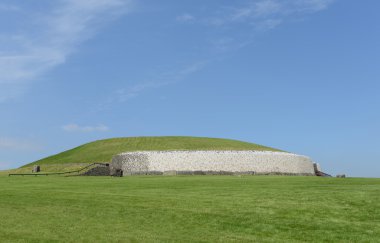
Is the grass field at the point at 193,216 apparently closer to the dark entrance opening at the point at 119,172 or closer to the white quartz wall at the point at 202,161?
the dark entrance opening at the point at 119,172

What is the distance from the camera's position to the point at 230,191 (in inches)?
1222

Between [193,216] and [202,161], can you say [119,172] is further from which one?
[193,216]

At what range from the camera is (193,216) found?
2248cm

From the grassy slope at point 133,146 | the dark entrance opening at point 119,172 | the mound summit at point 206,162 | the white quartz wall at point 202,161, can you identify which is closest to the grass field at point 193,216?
the mound summit at point 206,162

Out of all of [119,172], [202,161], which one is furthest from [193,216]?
[119,172]

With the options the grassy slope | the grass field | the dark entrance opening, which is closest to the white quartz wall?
the dark entrance opening

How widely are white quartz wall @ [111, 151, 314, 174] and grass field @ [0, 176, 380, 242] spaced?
134 feet

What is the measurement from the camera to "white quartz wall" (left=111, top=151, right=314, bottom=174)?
233 feet

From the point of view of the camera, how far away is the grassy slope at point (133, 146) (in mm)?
86375

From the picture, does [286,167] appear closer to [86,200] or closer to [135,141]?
[135,141]

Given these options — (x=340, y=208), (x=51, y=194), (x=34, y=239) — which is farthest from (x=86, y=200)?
(x=340, y=208)

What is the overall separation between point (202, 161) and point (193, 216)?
48.6 m

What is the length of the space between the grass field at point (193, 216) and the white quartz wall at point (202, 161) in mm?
40731

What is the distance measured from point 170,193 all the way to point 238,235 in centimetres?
1121
